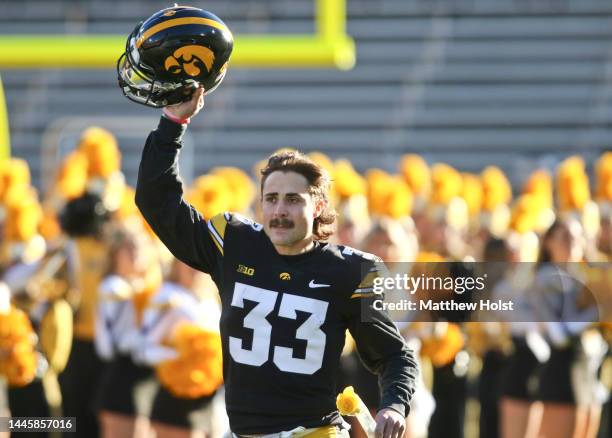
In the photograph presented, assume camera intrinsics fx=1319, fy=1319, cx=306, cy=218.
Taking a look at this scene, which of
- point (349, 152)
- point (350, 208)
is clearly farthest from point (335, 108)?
point (350, 208)

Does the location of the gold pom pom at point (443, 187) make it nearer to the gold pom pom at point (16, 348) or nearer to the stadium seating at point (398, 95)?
the gold pom pom at point (16, 348)

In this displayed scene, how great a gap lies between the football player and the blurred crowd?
173 cm

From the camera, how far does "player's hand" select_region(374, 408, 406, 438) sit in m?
3.47

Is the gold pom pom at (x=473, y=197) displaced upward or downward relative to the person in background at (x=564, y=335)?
upward

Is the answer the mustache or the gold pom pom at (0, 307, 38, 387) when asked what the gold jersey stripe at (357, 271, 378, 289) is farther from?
the gold pom pom at (0, 307, 38, 387)

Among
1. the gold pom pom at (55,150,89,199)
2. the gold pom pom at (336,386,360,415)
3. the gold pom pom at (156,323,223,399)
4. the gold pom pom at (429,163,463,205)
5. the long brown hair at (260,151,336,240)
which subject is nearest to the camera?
the gold pom pom at (336,386,360,415)

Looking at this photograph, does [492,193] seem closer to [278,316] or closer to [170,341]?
[170,341]

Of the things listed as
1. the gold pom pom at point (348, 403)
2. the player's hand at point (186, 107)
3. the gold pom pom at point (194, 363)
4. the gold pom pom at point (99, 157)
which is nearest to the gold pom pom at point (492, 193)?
the gold pom pom at point (99, 157)

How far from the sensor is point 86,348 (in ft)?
23.1

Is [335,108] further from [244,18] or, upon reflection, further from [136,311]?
[136,311]

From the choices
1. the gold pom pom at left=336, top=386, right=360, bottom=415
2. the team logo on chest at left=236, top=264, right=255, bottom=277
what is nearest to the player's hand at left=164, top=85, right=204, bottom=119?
the team logo on chest at left=236, top=264, right=255, bottom=277

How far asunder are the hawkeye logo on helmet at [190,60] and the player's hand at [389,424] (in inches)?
41.4

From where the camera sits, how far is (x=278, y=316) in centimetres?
366

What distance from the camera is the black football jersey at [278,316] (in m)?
3.64
